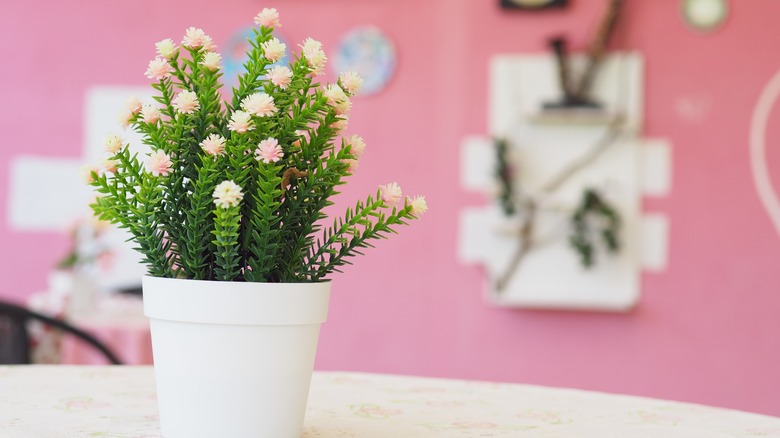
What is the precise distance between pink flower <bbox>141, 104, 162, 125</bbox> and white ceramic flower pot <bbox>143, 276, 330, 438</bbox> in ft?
0.49

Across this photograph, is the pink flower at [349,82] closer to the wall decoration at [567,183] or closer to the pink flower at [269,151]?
the pink flower at [269,151]

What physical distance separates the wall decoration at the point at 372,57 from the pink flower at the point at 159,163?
2952mm

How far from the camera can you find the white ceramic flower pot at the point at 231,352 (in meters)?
0.82

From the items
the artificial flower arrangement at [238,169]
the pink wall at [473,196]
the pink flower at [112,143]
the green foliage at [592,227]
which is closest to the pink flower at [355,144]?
the artificial flower arrangement at [238,169]

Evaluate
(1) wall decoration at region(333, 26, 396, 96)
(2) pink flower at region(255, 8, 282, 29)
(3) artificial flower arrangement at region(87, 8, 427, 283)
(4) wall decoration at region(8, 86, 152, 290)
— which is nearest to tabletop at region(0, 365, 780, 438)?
(3) artificial flower arrangement at region(87, 8, 427, 283)

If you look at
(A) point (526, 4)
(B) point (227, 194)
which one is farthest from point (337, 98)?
(A) point (526, 4)

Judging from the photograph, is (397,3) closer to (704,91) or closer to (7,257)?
(704,91)

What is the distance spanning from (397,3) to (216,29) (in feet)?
2.64

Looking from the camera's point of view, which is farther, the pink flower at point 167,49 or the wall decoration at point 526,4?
the wall decoration at point 526,4

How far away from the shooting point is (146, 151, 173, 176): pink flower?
815 mm

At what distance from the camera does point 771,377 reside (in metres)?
3.39

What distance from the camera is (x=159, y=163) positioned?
82cm

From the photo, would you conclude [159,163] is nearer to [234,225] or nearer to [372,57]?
[234,225]

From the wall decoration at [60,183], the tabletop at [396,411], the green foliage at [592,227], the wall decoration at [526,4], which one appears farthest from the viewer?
the wall decoration at [60,183]
